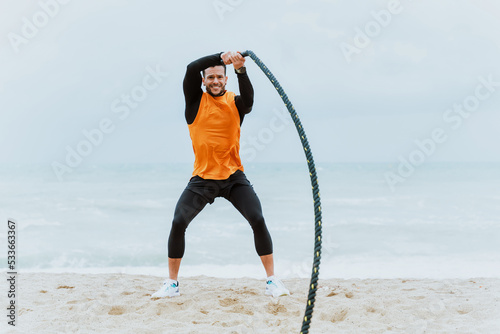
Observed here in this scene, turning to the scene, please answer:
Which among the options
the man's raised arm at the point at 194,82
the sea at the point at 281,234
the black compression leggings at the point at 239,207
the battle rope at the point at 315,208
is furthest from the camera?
the sea at the point at 281,234

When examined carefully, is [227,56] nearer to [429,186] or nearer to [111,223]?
[111,223]

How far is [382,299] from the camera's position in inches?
131

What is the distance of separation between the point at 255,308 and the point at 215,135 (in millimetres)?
1230

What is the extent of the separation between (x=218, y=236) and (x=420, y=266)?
4.34m

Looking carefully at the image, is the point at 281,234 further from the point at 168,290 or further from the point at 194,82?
the point at 194,82

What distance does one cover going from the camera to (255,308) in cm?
306

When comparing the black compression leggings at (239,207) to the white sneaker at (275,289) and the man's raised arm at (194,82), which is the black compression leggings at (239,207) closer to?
the white sneaker at (275,289)

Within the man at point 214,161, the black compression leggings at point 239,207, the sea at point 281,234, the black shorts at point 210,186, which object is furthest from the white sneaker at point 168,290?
the sea at point 281,234

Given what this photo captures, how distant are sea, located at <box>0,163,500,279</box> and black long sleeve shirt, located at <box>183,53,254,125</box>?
236cm

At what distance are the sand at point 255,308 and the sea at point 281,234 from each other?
4.72ft

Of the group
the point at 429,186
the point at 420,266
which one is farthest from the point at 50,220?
the point at 429,186

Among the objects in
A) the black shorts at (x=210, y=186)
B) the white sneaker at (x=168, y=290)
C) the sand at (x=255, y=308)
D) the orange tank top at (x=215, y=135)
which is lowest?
the sand at (x=255, y=308)

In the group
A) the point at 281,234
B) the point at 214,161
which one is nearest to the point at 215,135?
the point at 214,161

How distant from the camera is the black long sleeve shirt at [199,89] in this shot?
10.1ft
